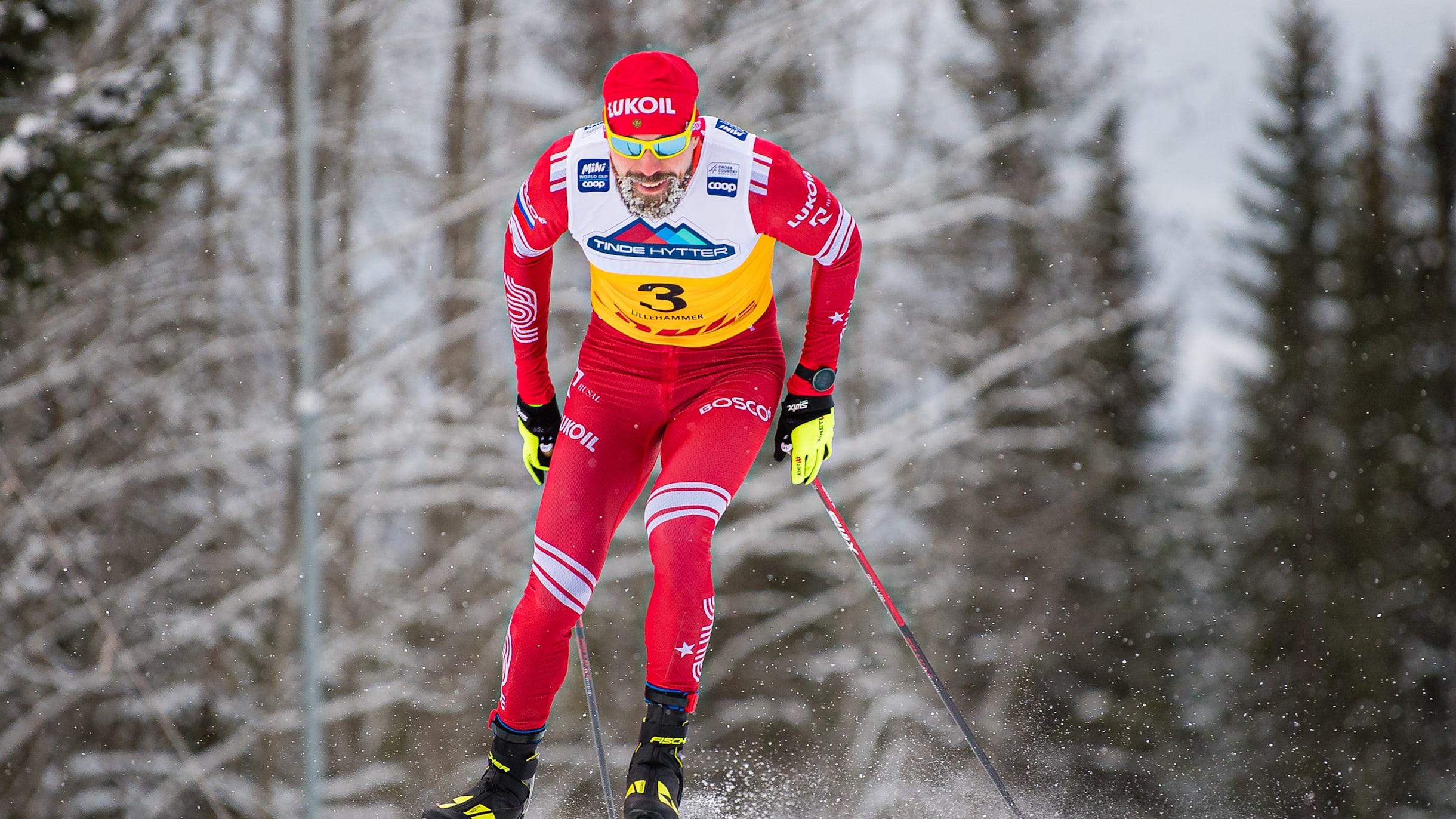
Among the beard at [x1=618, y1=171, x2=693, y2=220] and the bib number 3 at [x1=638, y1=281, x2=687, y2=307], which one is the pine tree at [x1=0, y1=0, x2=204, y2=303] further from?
the beard at [x1=618, y1=171, x2=693, y2=220]

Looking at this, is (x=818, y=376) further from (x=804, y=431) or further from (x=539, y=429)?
(x=539, y=429)

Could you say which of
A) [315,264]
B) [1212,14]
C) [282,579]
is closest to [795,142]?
[315,264]

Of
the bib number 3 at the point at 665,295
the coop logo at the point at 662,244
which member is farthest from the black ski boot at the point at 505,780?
the coop logo at the point at 662,244

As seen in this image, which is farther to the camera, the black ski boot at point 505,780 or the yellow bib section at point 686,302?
the yellow bib section at point 686,302

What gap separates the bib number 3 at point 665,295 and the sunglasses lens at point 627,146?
38 centimetres

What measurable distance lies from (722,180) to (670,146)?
7.2 inches

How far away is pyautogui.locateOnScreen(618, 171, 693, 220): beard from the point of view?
8.87 ft

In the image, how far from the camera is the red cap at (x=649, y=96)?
100.0 inches

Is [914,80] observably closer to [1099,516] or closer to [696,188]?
[1099,516]

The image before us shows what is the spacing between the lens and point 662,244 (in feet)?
9.20

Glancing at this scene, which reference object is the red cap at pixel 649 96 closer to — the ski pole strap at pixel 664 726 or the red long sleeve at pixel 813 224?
the red long sleeve at pixel 813 224

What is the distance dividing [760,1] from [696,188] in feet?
31.2

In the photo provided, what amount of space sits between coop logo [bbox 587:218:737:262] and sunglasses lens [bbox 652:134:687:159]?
199mm

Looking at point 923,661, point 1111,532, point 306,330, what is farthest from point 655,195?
point 1111,532
